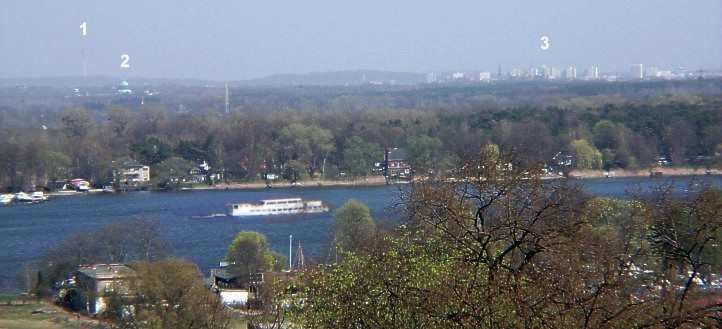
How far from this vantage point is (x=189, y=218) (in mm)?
10367

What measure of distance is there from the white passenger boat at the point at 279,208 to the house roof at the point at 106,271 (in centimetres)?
487

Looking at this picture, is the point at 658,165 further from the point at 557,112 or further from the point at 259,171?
the point at 259,171

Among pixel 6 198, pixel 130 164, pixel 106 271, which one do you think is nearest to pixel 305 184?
pixel 130 164

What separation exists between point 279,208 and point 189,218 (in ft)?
3.52

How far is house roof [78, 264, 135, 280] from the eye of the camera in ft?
17.1

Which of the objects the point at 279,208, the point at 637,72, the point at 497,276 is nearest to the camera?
the point at 497,276

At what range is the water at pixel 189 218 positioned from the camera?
799 centimetres

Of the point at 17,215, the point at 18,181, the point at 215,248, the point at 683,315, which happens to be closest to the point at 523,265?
the point at 683,315

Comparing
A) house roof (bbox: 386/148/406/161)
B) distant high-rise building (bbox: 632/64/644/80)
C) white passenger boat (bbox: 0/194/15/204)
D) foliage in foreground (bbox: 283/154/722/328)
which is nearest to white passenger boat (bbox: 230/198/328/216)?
white passenger boat (bbox: 0/194/15/204)

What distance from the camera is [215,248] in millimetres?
8211

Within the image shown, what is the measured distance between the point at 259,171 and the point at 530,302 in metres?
13.2

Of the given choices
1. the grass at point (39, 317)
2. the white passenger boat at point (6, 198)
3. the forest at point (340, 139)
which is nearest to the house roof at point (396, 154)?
the forest at point (340, 139)

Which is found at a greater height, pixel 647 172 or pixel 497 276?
pixel 497 276

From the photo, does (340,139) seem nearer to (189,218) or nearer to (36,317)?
(189,218)
